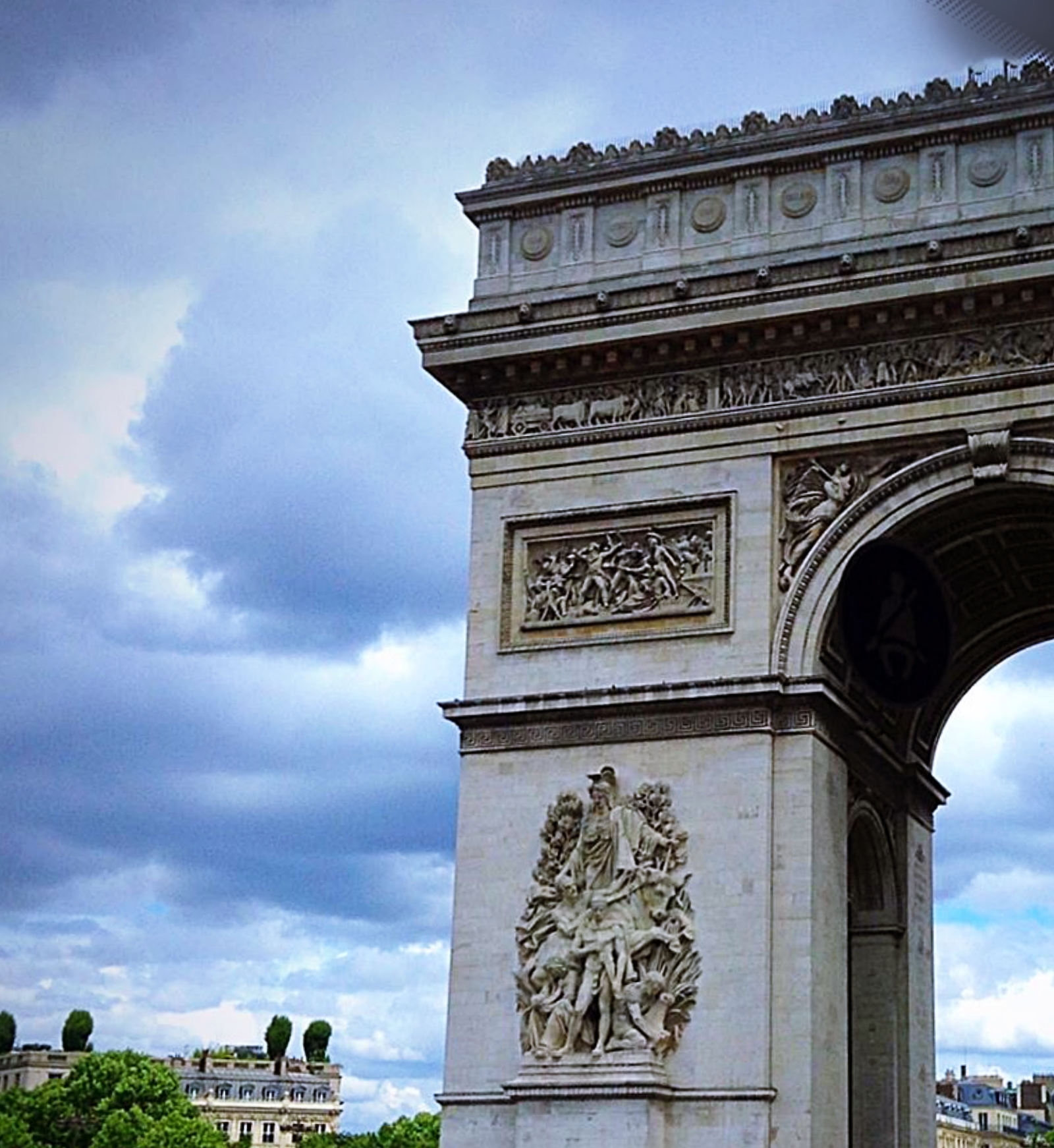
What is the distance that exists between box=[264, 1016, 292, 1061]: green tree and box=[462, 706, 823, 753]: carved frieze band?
8691 centimetres

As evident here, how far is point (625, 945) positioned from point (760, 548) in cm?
472

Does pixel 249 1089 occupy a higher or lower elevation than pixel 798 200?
lower

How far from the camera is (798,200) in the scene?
22.0 m

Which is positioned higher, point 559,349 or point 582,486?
point 559,349

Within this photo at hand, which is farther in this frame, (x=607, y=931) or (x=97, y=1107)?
(x=97, y=1107)

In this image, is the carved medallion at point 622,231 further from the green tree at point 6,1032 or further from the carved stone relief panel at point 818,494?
the green tree at point 6,1032

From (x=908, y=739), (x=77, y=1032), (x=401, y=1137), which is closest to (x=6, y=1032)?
(x=77, y=1032)

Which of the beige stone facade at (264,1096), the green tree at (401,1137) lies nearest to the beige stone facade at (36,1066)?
the beige stone facade at (264,1096)

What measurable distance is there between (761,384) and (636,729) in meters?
4.32

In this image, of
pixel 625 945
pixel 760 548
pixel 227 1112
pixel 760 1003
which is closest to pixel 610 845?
pixel 625 945

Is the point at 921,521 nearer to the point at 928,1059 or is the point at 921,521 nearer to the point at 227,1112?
the point at 928,1059

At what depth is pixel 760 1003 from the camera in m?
19.1

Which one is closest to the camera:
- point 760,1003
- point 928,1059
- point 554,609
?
point 760,1003

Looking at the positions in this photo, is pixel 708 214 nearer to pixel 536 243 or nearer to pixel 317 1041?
pixel 536 243
